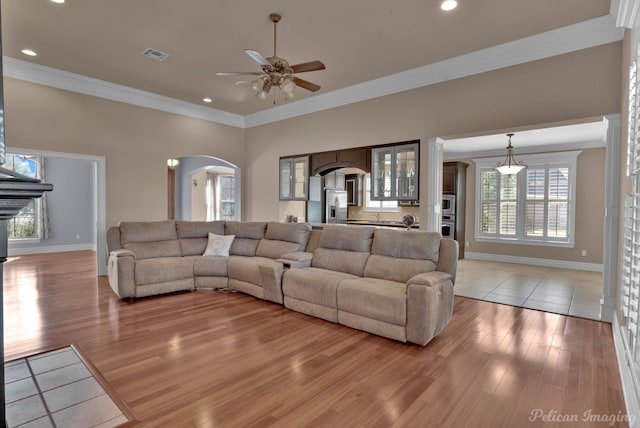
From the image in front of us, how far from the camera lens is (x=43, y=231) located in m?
8.38

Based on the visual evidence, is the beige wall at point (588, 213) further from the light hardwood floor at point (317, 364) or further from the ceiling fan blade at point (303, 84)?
the ceiling fan blade at point (303, 84)

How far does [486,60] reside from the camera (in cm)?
446

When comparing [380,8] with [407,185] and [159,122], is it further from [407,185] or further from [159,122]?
[159,122]

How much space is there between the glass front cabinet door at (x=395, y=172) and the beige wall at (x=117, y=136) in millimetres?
3727

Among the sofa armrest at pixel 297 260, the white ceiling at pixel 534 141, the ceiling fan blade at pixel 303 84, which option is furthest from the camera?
the white ceiling at pixel 534 141

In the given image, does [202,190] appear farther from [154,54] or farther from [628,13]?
[628,13]

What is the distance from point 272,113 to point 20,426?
636cm

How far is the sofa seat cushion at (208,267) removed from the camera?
16.3 ft

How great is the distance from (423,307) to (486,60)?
347 centimetres

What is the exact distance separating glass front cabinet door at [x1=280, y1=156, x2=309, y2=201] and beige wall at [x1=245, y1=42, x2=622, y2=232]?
0.58 feet

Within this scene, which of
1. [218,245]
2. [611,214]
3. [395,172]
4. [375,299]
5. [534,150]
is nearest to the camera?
[375,299]

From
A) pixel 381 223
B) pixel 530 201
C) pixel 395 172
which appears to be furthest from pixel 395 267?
pixel 530 201

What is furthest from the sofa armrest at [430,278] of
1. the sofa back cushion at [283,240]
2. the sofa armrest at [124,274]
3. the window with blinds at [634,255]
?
the sofa armrest at [124,274]

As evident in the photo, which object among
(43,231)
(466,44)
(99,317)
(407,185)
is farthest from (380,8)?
(43,231)
